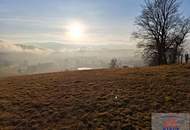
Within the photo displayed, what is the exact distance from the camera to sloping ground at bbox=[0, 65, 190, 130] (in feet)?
24.3

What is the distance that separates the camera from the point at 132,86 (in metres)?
11.1

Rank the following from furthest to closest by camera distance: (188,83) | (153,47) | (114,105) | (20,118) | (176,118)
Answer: (153,47), (188,83), (114,105), (20,118), (176,118)

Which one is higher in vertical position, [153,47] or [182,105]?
[153,47]

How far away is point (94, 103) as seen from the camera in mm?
9000

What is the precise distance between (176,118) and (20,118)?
5.06m

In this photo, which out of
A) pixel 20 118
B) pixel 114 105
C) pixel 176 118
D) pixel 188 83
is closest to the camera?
pixel 176 118

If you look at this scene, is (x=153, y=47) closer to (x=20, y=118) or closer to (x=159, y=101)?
(x=159, y=101)

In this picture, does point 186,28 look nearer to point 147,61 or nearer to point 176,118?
point 147,61

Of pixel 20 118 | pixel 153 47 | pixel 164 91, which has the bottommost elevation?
pixel 20 118

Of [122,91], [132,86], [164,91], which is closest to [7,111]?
[122,91]

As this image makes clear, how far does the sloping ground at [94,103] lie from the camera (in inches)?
292

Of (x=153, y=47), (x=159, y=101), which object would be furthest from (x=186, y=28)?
(x=159, y=101)

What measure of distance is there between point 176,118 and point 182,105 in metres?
1.01

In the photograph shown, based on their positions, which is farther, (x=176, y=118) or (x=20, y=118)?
(x=20, y=118)
